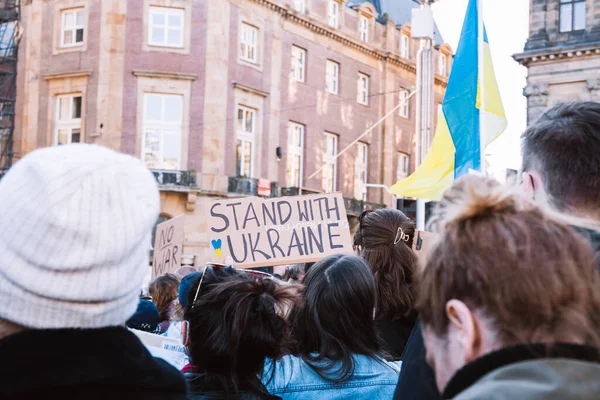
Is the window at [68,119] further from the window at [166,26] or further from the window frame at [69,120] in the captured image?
the window at [166,26]

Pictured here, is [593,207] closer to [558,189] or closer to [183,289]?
[558,189]

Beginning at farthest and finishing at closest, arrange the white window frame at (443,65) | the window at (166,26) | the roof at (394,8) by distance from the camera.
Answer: the white window frame at (443,65), the roof at (394,8), the window at (166,26)

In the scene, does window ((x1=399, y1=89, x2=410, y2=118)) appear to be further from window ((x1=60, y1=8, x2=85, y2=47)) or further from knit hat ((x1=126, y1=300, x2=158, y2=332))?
knit hat ((x1=126, y1=300, x2=158, y2=332))

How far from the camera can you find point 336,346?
3.39 m

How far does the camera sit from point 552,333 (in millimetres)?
1525

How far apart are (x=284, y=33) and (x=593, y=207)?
31.6 m

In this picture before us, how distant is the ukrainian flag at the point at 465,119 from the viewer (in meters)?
8.37

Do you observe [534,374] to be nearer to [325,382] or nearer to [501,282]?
[501,282]

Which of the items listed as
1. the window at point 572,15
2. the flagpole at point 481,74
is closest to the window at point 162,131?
the window at point 572,15

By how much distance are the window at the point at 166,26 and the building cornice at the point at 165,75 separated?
117 cm

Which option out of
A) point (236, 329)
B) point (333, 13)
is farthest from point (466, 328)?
point (333, 13)

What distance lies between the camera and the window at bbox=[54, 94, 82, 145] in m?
30.2

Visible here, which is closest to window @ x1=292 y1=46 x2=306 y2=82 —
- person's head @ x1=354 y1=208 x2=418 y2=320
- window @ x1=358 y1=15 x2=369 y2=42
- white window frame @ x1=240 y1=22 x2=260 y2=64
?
white window frame @ x1=240 y1=22 x2=260 y2=64

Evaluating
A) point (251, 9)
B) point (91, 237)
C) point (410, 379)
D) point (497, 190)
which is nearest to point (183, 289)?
point (410, 379)
